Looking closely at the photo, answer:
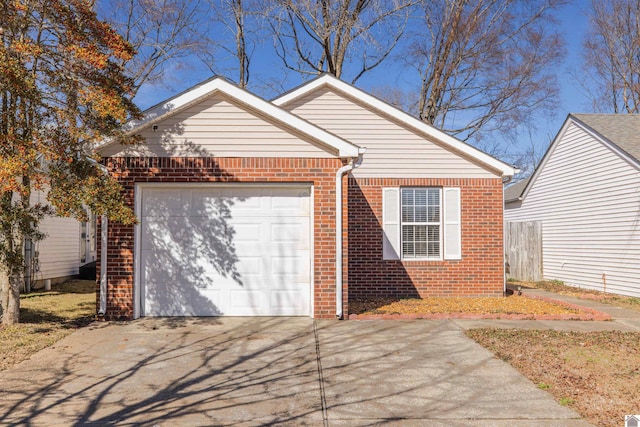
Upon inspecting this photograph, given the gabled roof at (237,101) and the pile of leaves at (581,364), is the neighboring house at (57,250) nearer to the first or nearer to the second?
the gabled roof at (237,101)

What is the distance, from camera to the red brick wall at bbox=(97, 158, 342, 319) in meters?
8.36

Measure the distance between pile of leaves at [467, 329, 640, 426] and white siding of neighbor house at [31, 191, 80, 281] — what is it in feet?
41.6

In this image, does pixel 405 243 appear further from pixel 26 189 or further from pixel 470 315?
pixel 26 189

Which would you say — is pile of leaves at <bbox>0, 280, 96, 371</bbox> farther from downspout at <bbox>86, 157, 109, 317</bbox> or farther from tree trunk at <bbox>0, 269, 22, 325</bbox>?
downspout at <bbox>86, 157, 109, 317</bbox>

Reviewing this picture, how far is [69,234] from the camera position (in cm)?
1602

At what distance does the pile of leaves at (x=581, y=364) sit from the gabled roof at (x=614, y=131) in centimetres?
718

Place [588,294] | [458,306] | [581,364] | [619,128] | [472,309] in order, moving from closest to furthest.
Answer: [581,364]
[472,309]
[458,306]
[588,294]
[619,128]

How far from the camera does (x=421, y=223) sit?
11672 mm

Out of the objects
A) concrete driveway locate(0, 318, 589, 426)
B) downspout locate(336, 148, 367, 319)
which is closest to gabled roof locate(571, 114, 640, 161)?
downspout locate(336, 148, 367, 319)

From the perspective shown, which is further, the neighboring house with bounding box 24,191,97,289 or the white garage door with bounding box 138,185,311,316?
the neighboring house with bounding box 24,191,97,289

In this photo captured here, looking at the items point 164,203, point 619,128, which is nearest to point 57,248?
point 164,203

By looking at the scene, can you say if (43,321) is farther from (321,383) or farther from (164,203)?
(321,383)

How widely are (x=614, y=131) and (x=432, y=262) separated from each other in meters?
7.84

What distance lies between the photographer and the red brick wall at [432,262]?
1157 centimetres
